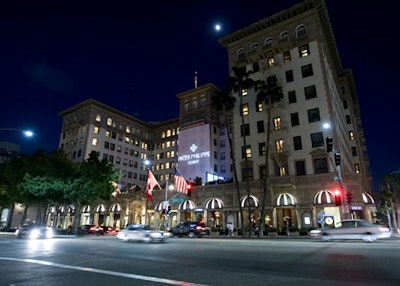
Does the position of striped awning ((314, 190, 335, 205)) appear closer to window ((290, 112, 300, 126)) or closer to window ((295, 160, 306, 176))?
window ((295, 160, 306, 176))

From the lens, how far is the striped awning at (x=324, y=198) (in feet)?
115

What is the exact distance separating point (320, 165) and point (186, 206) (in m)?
21.2

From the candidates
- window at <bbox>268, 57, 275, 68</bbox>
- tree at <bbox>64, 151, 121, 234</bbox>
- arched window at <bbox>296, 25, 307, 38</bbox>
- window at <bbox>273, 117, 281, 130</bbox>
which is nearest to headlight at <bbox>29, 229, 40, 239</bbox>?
tree at <bbox>64, 151, 121, 234</bbox>

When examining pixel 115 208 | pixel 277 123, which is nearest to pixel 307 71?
pixel 277 123

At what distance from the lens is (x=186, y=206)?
46.3 meters

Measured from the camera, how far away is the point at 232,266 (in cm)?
970

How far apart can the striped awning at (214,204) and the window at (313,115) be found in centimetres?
1746

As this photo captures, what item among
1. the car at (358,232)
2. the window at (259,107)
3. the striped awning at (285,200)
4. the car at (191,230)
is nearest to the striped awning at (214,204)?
the striped awning at (285,200)

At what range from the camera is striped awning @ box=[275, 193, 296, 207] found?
38078mm

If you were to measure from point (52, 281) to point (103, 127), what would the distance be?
7493cm

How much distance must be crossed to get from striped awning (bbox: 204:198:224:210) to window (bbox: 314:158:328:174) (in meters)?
14.3

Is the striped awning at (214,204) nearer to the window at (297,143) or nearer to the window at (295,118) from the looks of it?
the window at (297,143)

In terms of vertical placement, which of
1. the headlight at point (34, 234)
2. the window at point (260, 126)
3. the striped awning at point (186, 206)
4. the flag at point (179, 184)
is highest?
the window at point (260, 126)

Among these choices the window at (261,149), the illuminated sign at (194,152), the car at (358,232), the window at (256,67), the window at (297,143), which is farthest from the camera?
the illuminated sign at (194,152)
